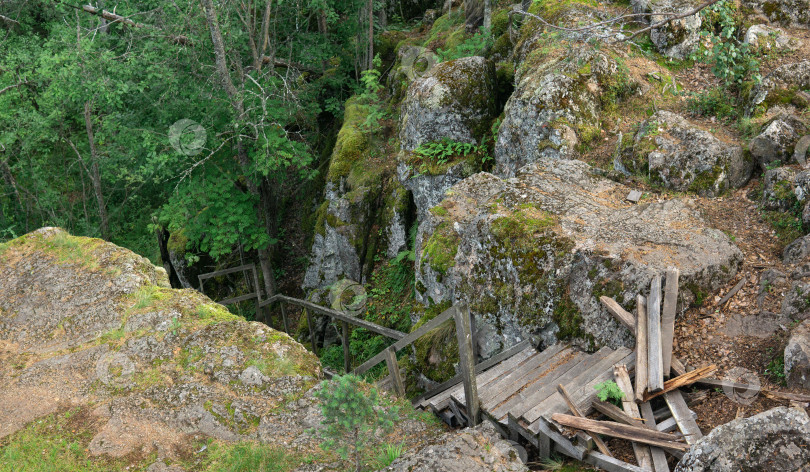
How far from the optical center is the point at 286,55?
14.9 m

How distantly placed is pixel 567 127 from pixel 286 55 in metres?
9.16

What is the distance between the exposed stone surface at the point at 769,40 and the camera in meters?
9.17

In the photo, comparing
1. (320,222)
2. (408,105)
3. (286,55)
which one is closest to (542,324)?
(408,105)

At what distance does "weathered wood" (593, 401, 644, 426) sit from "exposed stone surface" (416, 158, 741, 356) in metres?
1.05

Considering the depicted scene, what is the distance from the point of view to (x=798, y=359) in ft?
15.7

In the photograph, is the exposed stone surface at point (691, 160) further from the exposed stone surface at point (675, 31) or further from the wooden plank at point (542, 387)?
the wooden plank at point (542, 387)

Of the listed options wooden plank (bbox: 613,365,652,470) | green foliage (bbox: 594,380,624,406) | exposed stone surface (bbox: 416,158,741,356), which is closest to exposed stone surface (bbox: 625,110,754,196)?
exposed stone surface (bbox: 416,158,741,356)

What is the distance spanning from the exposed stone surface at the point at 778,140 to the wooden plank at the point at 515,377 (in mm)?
4416

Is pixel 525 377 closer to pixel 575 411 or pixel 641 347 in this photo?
pixel 575 411

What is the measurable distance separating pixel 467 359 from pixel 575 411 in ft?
3.69

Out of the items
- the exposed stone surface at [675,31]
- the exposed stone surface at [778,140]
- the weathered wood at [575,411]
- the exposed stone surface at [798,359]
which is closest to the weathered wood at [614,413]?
the weathered wood at [575,411]

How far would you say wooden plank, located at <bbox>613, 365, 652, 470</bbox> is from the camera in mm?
4457

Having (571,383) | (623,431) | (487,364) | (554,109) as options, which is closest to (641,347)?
(571,383)

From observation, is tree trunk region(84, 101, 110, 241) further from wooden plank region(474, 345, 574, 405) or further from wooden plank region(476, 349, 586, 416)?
wooden plank region(476, 349, 586, 416)
